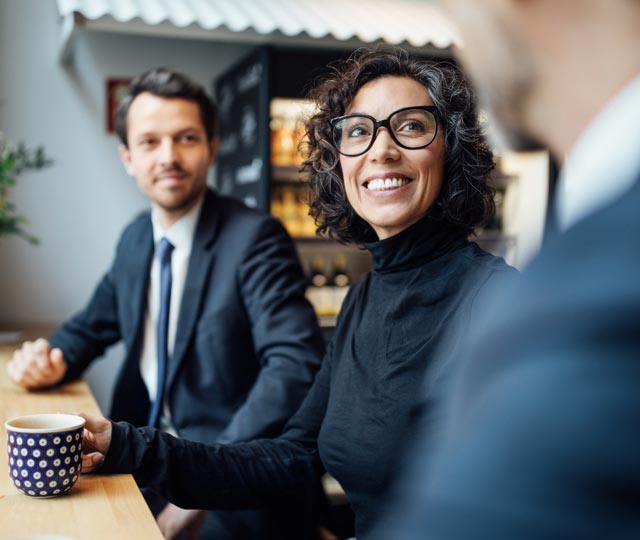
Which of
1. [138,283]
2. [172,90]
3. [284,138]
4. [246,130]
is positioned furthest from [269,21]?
[138,283]

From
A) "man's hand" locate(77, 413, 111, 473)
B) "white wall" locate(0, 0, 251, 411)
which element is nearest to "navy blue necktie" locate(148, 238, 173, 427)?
"man's hand" locate(77, 413, 111, 473)

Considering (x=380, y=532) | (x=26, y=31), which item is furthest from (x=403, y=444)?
(x=26, y=31)

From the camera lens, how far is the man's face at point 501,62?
0.51 metres

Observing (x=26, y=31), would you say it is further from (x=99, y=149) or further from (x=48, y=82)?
(x=99, y=149)

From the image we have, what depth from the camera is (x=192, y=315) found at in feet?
6.75

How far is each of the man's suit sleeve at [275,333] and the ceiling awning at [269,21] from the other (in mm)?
1169

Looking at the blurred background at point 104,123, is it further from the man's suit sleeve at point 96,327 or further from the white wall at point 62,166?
the man's suit sleeve at point 96,327

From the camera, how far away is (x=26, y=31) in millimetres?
3545

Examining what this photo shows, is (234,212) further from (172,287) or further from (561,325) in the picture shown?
(561,325)

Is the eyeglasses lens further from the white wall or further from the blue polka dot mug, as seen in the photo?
the white wall

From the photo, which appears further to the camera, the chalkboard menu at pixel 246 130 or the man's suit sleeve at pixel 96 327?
the chalkboard menu at pixel 246 130

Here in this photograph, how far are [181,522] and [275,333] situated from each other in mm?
513

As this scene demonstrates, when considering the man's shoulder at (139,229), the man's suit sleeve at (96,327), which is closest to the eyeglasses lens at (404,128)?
the man's shoulder at (139,229)

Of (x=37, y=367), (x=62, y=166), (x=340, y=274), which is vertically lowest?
(x=340, y=274)
